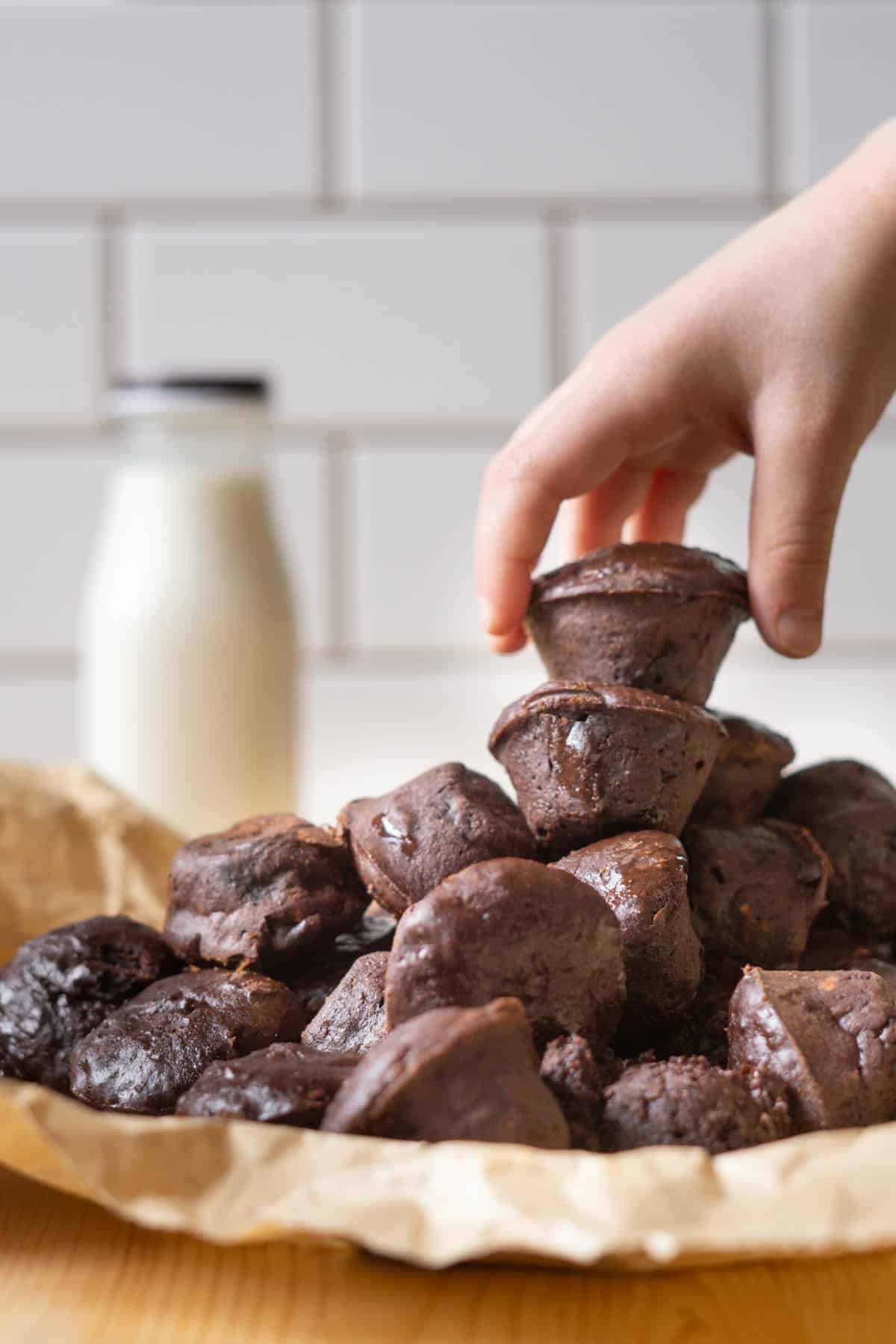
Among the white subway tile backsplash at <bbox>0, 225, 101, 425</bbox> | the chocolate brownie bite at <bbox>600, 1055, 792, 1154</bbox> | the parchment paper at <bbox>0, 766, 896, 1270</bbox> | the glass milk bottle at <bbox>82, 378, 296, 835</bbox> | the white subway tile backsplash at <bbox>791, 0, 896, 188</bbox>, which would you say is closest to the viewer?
the parchment paper at <bbox>0, 766, 896, 1270</bbox>

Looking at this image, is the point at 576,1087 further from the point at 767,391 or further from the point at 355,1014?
the point at 767,391

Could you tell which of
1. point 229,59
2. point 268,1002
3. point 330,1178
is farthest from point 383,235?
point 330,1178

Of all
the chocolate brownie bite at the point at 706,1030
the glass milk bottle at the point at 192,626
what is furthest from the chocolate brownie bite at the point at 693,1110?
the glass milk bottle at the point at 192,626

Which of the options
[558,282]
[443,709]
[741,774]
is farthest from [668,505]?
[558,282]

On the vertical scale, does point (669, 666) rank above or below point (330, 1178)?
above

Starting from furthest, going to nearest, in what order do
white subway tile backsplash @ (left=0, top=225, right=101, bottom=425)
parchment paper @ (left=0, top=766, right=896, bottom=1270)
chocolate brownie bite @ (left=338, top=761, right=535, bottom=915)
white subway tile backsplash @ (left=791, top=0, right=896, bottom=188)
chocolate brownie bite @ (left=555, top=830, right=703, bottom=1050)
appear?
white subway tile backsplash @ (left=0, top=225, right=101, bottom=425), white subway tile backsplash @ (left=791, top=0, right=896, bottom=188), chocolate brownie bite @ (left=338, top=761, right=535, bottom=915), chocolate brownie bite @ (left=555, top=830, right=703, bottom=1050), parchment paper @ (left=0, top=766, right=896, bottom=1270)

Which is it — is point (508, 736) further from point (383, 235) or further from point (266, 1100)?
point (383, 235)

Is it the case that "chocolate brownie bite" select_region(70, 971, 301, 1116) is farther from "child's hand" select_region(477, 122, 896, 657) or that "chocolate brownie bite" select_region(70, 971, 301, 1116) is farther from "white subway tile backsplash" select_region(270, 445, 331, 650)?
"white subway tile backsplash" select_region(270, 445, 331, 650)

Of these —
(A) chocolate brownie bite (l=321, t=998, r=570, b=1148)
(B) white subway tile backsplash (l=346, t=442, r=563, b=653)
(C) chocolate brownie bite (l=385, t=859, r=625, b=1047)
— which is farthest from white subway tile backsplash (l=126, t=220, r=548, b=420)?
(A) chocolate brownie bite (l=321, t=998, r=570, b=1148)
